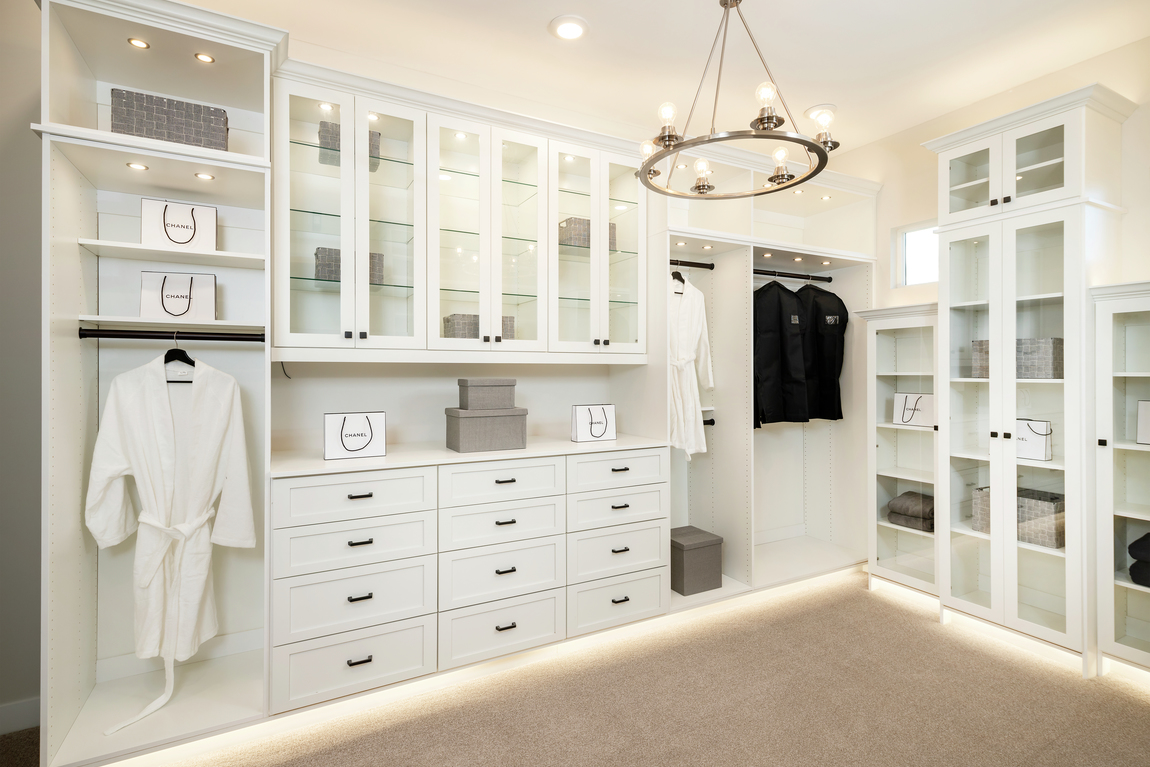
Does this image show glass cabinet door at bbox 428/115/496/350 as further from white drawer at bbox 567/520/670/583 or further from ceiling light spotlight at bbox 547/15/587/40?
white drawer at bbox 567/520/670/583

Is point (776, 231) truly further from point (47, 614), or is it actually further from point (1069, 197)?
point (47, 614)

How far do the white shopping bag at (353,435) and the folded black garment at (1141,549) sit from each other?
330 cm

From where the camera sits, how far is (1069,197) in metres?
2.54

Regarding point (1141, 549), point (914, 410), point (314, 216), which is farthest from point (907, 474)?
point (314, 216)

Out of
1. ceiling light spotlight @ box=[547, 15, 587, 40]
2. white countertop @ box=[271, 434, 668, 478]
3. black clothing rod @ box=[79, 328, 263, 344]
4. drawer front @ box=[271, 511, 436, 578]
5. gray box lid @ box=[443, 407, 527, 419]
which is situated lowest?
drawer front @ box=[271, 511, 436, 578]

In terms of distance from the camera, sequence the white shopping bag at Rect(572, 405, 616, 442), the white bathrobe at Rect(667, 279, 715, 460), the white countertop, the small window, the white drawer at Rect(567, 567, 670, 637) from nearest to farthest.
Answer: the white countertop → the white drawer at Rect(567, 567, 670, 637) → the white shopping bag at Rect(572, 405, 616, 442) → the white bathrobe at Rect(667, 279, 715, 460) → the small window

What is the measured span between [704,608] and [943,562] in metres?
1.34

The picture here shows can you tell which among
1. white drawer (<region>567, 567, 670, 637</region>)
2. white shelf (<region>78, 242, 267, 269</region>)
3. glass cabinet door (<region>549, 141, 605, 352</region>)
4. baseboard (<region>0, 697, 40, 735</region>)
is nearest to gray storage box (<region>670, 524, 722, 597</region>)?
white drawer (<region>567, 567, 670, 637</region>)

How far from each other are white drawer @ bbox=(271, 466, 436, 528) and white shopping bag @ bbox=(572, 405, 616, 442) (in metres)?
0.84

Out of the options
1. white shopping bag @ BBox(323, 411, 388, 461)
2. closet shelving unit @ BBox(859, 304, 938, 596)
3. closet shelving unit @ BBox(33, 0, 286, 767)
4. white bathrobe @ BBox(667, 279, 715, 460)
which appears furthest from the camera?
closet shelving unit @ BBox(859, 304, 938, 596)

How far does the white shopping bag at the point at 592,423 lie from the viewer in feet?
9.64

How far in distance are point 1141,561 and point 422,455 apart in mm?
3160

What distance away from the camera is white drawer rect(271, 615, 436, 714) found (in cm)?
213

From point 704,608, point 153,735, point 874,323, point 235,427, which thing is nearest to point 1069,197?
point 874,323
